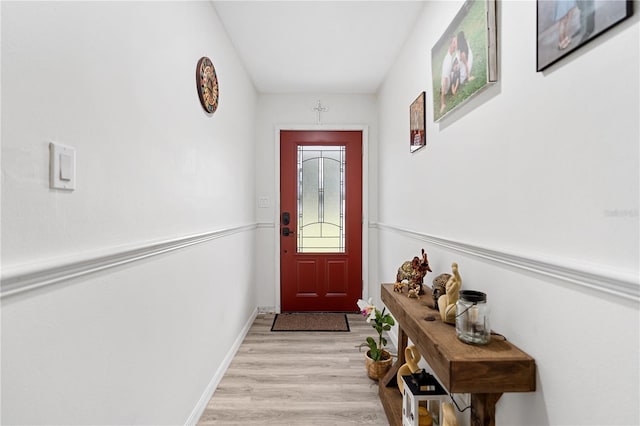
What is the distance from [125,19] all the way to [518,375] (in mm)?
1751

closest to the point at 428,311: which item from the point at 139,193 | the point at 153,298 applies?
the point at 153,298

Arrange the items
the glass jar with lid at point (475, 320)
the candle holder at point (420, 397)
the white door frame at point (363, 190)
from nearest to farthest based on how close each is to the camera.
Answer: the glass jar with lid at point (475, 320)
the candle holder at point (420, 397)
the white door frame at point (363, 190)

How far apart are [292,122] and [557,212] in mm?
3047

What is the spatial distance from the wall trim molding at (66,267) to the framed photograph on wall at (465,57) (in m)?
1.46

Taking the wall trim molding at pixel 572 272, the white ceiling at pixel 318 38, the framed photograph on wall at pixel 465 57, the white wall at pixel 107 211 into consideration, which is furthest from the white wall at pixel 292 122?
the wall trim molding at pixel 572 272

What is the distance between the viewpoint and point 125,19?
3.67 feet

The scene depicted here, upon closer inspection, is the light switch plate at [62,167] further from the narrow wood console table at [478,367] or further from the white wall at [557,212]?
the white wall at [557,212]

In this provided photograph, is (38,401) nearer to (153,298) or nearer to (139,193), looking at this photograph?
(153,298)

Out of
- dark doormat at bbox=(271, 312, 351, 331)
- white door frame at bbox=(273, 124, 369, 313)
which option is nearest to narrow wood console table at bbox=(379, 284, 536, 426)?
dark doormat at bbox=(271, 312, 351, 331)

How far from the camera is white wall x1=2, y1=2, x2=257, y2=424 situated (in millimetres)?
729

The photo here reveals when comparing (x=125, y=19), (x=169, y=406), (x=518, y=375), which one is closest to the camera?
(x=518, y=375)

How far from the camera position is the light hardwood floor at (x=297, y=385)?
1850mm

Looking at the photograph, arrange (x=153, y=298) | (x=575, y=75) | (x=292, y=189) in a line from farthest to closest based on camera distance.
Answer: (x=292, y=189) → (x=153, y=298) → (x=575, y=75)

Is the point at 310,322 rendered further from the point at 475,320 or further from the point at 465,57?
the point at 465,57
